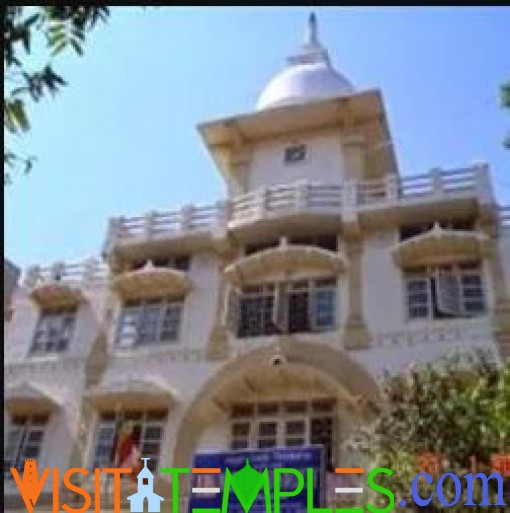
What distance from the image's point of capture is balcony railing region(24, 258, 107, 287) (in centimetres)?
1956

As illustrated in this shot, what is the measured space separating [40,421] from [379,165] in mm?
11754

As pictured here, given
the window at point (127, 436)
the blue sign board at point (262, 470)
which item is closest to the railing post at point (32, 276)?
the window at point (127, 436)

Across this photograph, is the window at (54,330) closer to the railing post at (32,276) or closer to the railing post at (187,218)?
the railing post at (32,276)

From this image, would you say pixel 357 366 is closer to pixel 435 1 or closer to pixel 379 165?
pixel 379 165

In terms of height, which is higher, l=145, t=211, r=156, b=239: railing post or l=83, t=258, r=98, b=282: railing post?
l=145, t=211, r=156, b=239: railing post

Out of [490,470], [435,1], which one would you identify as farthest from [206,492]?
[435,1]

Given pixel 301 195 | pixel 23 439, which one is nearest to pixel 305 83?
pixel 301 195

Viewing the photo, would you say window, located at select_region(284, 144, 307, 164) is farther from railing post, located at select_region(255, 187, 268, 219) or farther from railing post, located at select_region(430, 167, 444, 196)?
railing post, located at select_region(430, 167, 444, 196)

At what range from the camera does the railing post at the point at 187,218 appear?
19094 millimetres

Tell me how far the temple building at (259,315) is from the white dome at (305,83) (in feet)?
6.04

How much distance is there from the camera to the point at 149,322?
1827cm

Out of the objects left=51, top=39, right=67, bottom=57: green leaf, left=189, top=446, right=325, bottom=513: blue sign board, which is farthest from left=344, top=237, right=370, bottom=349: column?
left=51, top=39, right=67, bottom=57: green leaf

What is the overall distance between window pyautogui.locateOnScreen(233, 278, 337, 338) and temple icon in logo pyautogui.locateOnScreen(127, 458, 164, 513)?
149 inches

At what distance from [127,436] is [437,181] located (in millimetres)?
9068
